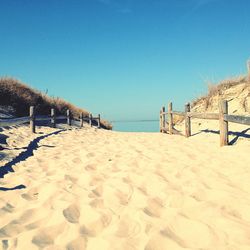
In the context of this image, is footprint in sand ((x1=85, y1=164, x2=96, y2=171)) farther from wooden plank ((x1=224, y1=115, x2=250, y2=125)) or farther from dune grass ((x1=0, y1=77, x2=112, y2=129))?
dune grass ((x1=0, y1=77, x2=112, y2=129))

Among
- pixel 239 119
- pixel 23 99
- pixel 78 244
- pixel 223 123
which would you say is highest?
pixel 23 99

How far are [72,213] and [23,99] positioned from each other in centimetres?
1685

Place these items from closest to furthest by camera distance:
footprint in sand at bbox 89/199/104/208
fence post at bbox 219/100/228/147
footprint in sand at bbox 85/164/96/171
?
1. footprint in sand at bbox 89/199/104/208
2. footprint in sand at bbox 85/164/96/171
3. fence post at bbox 219/100/228/147

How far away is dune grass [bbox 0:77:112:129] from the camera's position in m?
17.7

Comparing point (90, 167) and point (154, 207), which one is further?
point (90, 167)

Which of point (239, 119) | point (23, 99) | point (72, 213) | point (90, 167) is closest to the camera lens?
point (72, 213)

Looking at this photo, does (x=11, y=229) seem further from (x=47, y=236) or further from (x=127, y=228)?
(x=127, y=228)

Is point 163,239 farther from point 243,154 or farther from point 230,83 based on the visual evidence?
point 230,83

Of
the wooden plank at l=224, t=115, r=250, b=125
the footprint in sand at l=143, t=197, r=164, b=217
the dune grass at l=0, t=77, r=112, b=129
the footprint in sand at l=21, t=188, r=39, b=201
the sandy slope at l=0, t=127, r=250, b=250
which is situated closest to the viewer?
the sandy slope at l=0, t=127, r=250, b=250

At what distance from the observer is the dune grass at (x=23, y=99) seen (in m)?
17.7

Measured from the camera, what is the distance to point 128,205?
3238 mm

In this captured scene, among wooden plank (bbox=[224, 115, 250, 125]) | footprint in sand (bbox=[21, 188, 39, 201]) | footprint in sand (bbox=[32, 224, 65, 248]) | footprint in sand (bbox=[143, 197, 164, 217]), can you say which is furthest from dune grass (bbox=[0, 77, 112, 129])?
footprint in sand (bbox=[32, 224, 65, 248])

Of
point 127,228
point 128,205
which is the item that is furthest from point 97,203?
point 127,228

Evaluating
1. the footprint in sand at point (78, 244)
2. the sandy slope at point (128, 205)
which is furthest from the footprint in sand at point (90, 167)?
the footprint in sand at point (78, 244)
